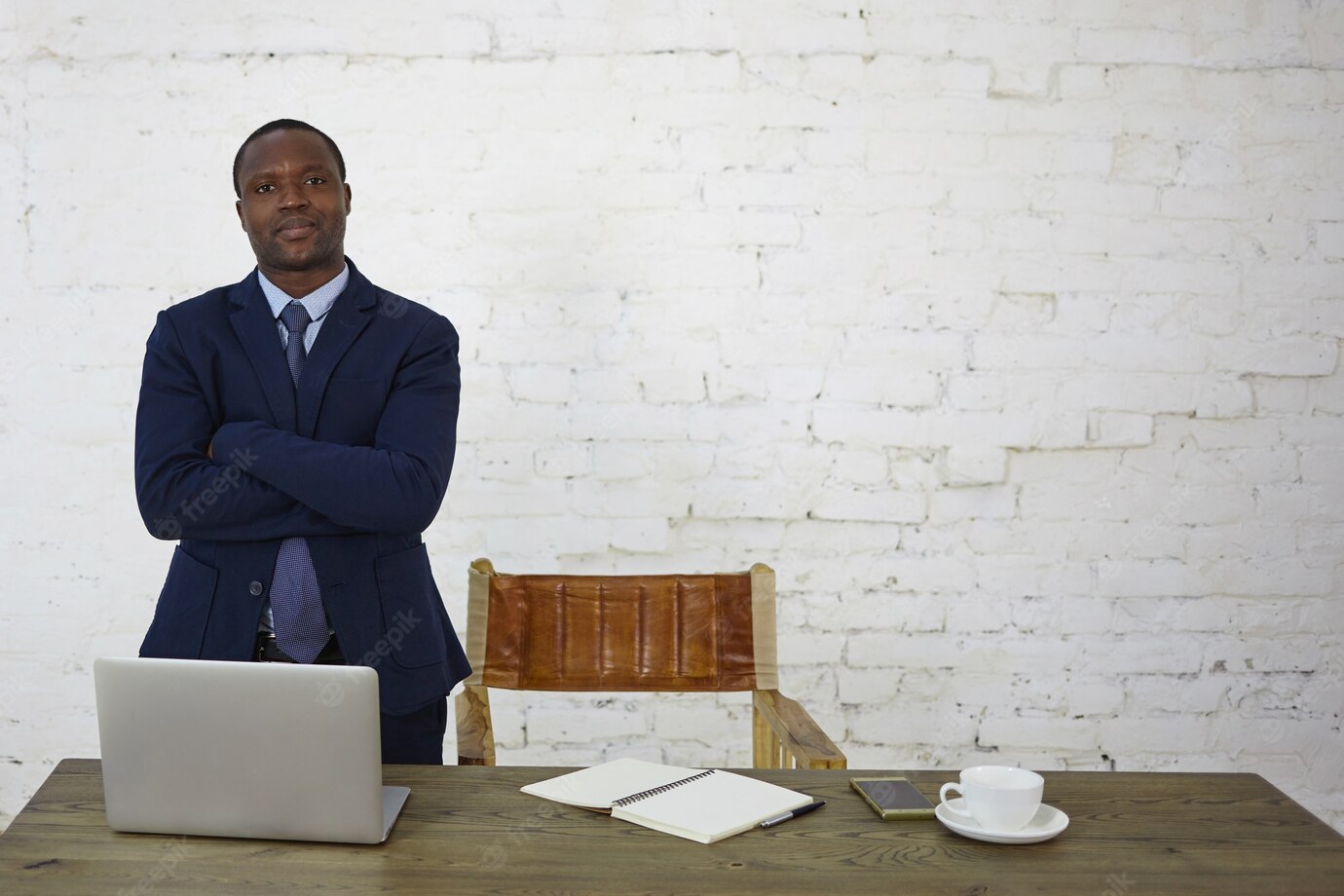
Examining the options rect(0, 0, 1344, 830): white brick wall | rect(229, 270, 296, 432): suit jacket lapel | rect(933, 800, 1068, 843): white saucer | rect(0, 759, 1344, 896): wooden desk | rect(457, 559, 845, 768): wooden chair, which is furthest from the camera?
rect(0, 0, 1344, 830): white brick wall

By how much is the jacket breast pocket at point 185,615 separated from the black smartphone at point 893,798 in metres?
0.96

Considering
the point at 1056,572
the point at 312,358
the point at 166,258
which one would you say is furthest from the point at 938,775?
the point at 166,258

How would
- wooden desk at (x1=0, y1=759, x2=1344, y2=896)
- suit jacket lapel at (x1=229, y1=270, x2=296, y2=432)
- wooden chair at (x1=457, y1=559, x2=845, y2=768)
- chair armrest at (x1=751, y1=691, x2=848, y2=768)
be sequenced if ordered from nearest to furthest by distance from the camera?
wooden desk at (x1=0, y1=759, x2=1344, y2=896) < chair armrest at (x1=751, y1=691, x2=848, y2=768) < suit jacket lapel at (x1=229, y1=270, x2=296, y2=432) < wooden chair at (x1=457, y1=559, x2=845, y2=768)

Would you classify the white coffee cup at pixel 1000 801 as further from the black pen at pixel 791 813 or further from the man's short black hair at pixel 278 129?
the man's short black hair at pixel 278 129

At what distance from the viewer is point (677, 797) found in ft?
4.62

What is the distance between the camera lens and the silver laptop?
4.00 ft

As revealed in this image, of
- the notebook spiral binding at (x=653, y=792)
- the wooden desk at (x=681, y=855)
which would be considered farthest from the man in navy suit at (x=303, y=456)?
the notebook spiral binding at (x=653, y=792)

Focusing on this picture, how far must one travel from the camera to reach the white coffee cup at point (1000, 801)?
1290mm

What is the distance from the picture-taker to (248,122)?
2.72 m

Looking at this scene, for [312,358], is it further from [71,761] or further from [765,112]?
[765,112]

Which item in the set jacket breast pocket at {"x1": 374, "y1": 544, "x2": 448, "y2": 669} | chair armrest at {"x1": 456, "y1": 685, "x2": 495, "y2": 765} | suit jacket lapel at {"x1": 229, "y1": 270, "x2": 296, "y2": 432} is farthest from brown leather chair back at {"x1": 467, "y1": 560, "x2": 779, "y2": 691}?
suit jacket lapel at {"x1": 229, "y1": 270, "x2": 296, "y2": 432}

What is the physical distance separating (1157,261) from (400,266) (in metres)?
1.72

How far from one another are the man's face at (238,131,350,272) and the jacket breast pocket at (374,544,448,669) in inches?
19.3

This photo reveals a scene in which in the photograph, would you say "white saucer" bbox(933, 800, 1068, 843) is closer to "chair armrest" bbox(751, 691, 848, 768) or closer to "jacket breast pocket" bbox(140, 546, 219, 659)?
"chair armrest" bbox(751, 691, 848, 768)
